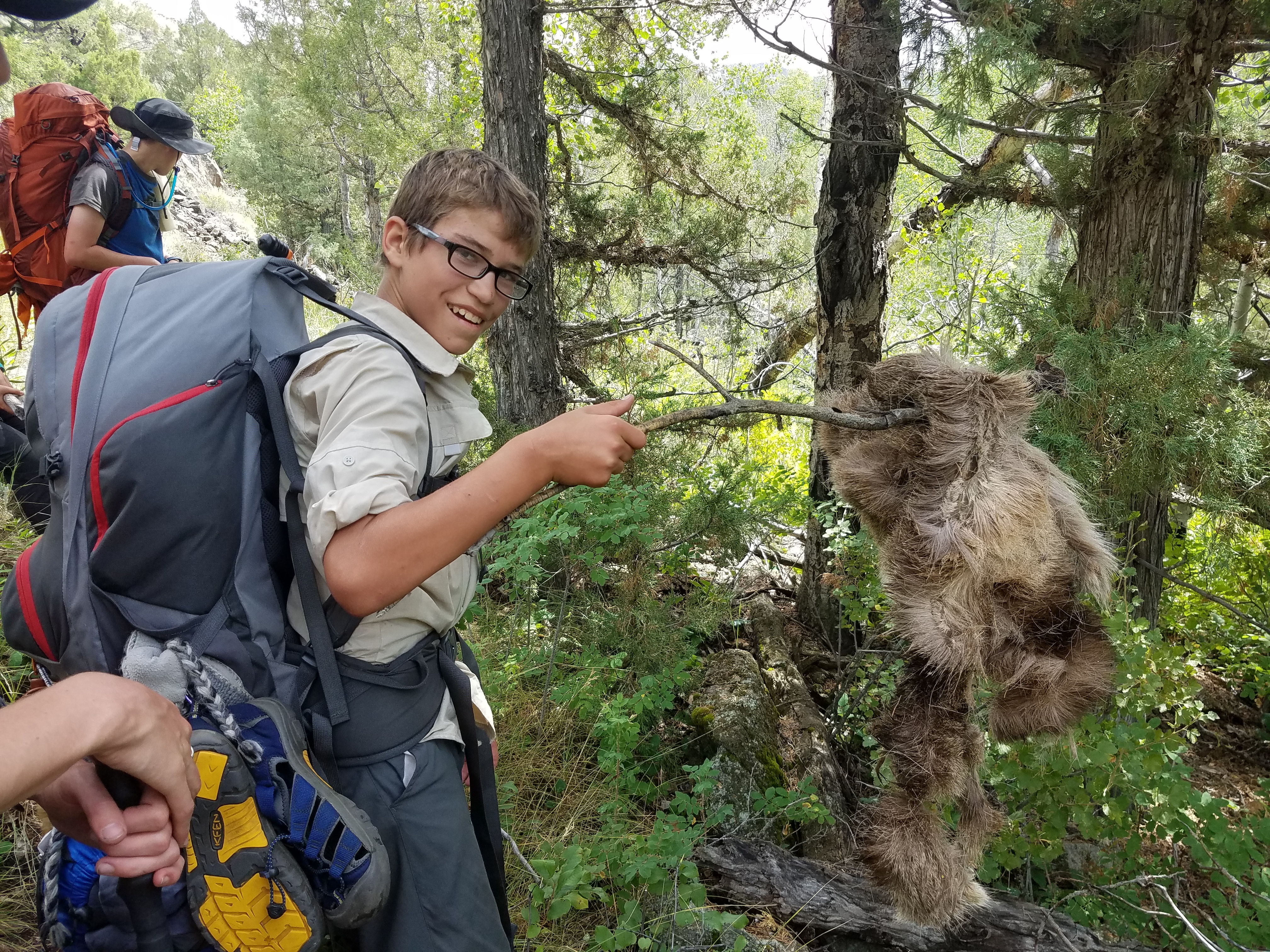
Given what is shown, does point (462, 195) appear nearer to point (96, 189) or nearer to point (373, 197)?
point (96, 189)

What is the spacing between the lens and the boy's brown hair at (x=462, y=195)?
60.4 inches

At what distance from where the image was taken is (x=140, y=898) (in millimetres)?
1001

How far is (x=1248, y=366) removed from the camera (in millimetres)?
3178

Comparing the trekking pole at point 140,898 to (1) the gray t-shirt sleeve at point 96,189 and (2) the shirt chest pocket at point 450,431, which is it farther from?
(1) the gray t-shirt sleeve at point 96,189

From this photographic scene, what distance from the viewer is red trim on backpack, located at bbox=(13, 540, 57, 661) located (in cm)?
120

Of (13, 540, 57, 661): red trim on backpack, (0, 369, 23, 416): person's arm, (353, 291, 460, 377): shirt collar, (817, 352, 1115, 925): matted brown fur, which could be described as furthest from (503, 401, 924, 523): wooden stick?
(0, 369, 23, 416): person's arm

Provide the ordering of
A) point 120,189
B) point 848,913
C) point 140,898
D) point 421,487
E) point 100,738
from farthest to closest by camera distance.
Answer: point 120,189
point 848,913
point 421,487
point 140,898
point 100,738

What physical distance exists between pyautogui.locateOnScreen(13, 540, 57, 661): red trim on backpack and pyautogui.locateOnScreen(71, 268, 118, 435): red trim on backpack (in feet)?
0.92

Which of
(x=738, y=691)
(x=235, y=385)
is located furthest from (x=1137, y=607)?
(x=235, y=385)

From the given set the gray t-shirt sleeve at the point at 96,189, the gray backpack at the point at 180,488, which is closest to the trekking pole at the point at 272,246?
the gray backpack at the point at 180,488

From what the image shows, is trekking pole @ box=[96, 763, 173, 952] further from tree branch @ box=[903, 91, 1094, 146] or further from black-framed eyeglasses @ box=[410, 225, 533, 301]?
tree branch @ box=[903, 91, 1094, 146]

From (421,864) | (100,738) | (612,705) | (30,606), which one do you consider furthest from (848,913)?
(30,606)

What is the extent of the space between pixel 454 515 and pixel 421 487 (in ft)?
0.82

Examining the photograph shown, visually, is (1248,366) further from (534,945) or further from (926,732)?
(534,945)
